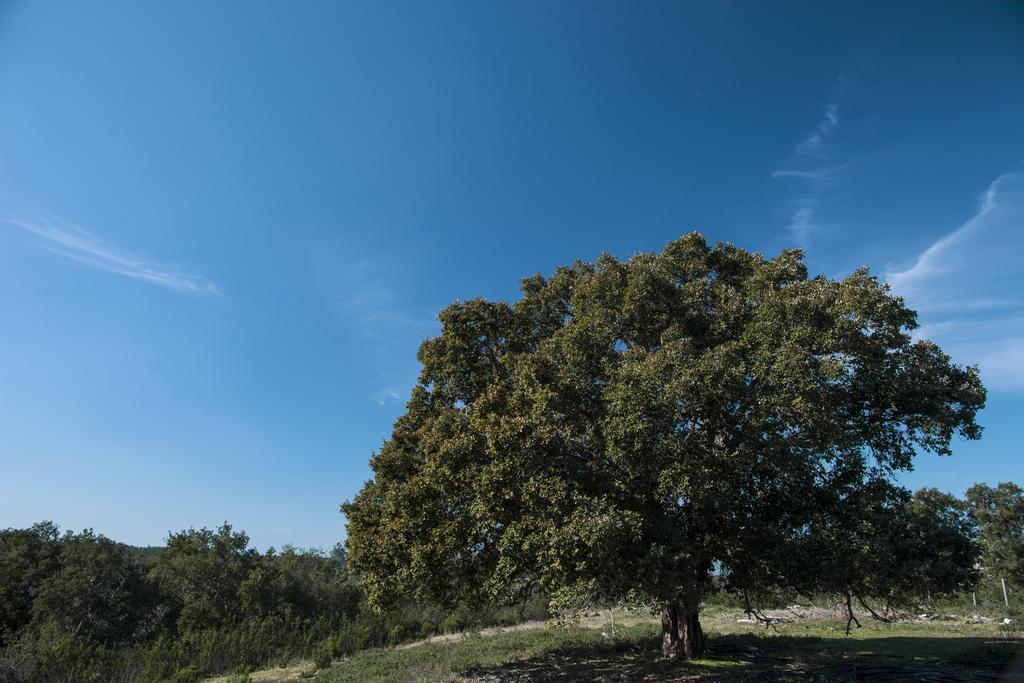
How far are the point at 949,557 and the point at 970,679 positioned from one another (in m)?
2.78

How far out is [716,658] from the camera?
17391 mm

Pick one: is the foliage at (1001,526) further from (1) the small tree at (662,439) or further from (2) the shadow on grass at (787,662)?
(1) the small tree at (662,439)

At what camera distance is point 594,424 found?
1358 cm

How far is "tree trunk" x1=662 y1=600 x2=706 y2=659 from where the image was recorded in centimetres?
1752

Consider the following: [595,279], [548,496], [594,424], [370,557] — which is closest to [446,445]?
[548,496]

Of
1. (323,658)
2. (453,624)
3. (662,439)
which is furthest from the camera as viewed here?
(453,624)

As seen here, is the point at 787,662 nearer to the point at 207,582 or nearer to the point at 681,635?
the point at 681,635

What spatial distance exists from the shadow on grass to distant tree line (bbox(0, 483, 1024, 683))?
5.49 feet

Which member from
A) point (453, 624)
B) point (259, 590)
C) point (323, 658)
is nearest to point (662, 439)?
point (323, 658)

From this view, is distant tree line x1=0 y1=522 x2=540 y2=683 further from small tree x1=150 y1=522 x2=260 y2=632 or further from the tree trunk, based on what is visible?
the tree trunk

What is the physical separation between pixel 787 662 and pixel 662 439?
35.0 feet

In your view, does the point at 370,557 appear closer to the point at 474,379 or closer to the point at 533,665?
the point at 474,379

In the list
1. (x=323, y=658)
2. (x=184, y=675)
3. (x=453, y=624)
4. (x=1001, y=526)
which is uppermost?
(x=1001, y=526)

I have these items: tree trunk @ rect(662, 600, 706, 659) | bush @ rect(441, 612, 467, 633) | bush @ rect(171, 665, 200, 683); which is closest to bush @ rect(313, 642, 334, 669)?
bush @ rect(171, 665, 200, 683)
